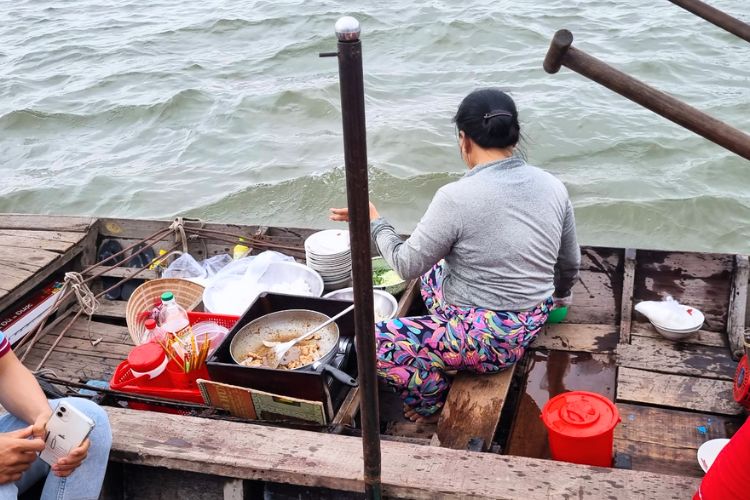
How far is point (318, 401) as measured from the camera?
292 centimetres

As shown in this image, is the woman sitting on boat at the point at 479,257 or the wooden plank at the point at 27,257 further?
the wooden plank at the point at 27,257

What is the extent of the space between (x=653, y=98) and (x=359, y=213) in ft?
2.53

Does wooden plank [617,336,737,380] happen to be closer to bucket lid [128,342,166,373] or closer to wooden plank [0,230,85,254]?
bucket lid [128,342,166,373]

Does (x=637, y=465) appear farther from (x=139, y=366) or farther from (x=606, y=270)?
(x=139, y=366)

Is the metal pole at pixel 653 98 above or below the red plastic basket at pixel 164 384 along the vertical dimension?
above

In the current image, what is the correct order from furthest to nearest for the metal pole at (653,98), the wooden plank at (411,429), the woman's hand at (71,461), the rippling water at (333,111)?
the rippling water at (333,111)
the wooden plank at (411,429)
the woman's hand at (71,461)
the metal pole at (653,98)

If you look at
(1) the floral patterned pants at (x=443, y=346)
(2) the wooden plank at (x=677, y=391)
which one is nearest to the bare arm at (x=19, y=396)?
(1) the floral patterned pants at (x=443, y=346)

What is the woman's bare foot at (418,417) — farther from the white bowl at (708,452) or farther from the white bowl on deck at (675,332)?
the white bowl on deck at (675,332)

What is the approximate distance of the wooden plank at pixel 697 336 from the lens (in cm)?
346

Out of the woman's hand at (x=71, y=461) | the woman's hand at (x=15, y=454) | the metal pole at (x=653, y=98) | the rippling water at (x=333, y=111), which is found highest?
the metal pole at (x=653, y=98)

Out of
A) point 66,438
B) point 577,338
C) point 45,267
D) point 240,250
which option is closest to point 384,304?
point 577,338

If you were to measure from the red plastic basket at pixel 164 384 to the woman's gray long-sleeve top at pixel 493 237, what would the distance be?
3.73 feet

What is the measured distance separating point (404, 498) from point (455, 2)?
13016 mm

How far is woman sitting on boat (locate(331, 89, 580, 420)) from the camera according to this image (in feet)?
9.69
